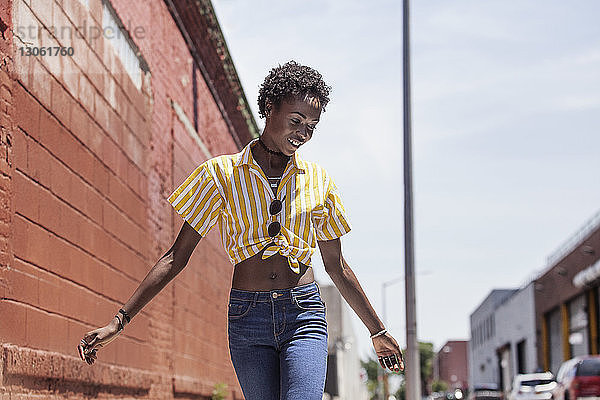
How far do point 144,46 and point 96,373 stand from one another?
353cm

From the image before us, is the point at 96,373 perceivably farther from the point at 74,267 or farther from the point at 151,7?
the point at 151,7

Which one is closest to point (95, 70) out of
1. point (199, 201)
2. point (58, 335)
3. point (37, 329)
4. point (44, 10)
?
point (44, 10)

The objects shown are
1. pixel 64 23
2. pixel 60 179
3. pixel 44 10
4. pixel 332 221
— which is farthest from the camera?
pixel 64 23

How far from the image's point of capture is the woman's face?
3939 mm

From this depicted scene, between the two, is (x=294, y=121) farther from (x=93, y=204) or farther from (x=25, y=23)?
(x=93, y=204)

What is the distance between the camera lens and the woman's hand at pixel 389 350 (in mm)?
4152

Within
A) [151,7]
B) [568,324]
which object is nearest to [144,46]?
[151,7]

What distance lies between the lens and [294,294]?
3902mm

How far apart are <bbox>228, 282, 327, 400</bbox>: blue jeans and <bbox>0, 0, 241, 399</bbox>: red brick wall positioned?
1.90 metres

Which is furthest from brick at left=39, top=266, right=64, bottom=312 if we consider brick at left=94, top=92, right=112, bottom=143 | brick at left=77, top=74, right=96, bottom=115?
brick at left=94, top=92, right=112, bottom=143

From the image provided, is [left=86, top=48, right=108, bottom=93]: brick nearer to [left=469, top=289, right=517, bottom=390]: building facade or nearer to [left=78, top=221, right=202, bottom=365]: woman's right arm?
[left=78, top=221, right=202, bottom=365]: woman's right arm

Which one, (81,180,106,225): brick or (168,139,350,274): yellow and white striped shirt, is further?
(81,180,106,225): brick

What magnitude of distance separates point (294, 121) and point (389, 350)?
986mm

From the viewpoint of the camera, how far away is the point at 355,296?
414cm
